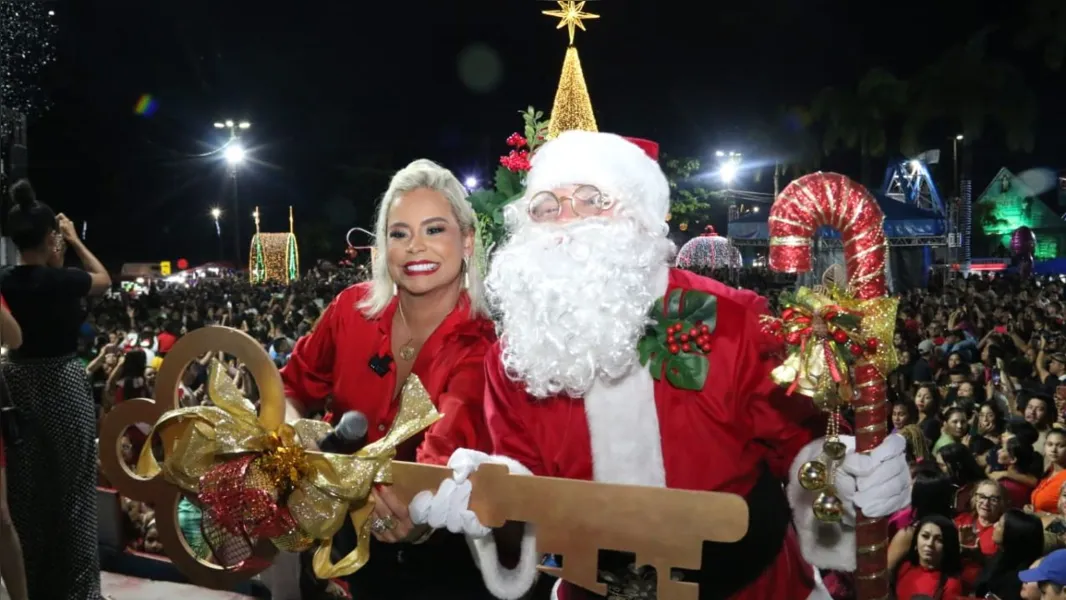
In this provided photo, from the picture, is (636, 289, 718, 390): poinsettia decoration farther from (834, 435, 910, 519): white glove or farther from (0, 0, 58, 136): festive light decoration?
(0, 0, 58, 136): festive light decoration

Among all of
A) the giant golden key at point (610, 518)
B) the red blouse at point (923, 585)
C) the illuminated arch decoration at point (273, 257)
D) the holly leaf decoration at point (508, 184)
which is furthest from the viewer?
the illuminated arch decoration at point (273, 257)

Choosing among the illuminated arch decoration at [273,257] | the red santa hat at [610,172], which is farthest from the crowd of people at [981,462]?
the illuminated arch decoration at [273,257]

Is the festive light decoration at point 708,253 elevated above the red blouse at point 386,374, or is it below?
above

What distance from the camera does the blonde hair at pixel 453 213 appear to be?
9.31ft

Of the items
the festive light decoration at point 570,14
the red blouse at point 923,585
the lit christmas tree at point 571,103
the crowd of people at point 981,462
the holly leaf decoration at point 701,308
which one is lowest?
the red blouse at point 923,585

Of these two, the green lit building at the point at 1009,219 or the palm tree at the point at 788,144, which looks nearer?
the palm tree at the point at 788,144

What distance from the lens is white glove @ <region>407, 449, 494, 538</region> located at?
2047 mm

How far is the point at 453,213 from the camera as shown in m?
2.84

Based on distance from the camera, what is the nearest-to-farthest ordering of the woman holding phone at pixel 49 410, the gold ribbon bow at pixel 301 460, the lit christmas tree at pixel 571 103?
the gold ribbon bow at pixel 301 460 < the woman holding phone at pixel 49 410 < the lit christmas tree at pixel 571 103

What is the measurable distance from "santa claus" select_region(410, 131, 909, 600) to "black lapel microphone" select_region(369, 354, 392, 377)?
0.56m

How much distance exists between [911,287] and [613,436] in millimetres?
16652

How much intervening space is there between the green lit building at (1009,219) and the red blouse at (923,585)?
38127 mm

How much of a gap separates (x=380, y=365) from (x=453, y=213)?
570 mm

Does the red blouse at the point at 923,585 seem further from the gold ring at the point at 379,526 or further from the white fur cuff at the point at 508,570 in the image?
the gold ring at the point at 379,526
